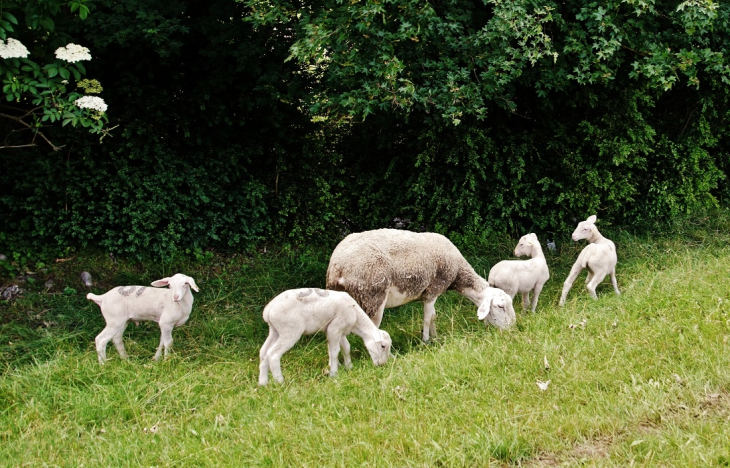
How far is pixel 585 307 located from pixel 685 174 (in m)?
4.41

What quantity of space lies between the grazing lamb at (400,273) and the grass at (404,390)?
0.38 m

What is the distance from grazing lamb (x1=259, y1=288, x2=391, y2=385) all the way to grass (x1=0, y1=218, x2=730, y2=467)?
200mm

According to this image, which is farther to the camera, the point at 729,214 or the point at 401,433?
the point at 729,214

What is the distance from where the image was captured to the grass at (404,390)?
4.65m

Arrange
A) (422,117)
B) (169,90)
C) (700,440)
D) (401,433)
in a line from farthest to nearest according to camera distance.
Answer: (422,117), (169,90), (401,433), (700,440)

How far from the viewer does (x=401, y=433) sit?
190 inches

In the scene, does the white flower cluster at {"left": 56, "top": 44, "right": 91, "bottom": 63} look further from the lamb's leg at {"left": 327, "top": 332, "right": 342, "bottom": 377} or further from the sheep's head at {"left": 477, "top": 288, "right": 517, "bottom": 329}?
the sheep's head at {"left": 477, "top": 288, "right": 517, "bottom": 329}

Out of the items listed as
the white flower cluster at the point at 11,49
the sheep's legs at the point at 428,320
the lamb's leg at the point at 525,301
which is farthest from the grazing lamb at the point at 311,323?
the white flower cluster at the point at 11,49

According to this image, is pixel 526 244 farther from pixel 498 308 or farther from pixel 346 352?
pixel 346 352

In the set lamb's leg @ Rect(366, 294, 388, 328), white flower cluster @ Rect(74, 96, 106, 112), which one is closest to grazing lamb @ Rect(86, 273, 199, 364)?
white flower cluster @ Rect(74, 96, 106, 112)

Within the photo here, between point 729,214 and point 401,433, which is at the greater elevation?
point 729,214

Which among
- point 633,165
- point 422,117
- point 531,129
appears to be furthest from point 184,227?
point 633,165

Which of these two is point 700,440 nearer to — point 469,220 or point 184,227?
point 469,220

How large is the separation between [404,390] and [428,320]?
5.91ft
